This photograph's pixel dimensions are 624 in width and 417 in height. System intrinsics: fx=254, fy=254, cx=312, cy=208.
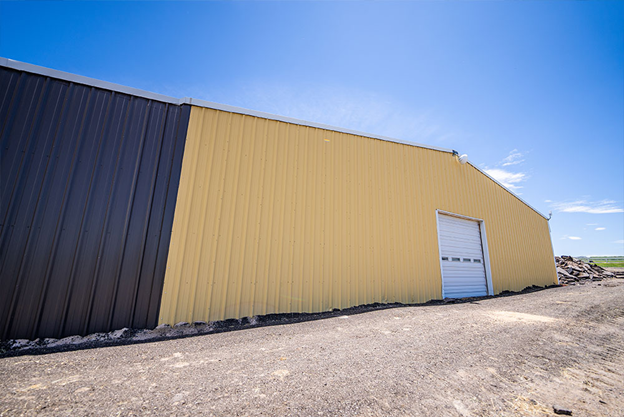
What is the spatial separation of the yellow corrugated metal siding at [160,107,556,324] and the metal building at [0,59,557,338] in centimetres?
3

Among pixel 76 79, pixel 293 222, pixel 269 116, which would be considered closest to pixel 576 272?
pixel 293 222

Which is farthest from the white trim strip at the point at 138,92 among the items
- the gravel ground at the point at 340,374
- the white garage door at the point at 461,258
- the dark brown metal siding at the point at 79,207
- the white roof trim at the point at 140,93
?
the white garage door at the point at 461,258

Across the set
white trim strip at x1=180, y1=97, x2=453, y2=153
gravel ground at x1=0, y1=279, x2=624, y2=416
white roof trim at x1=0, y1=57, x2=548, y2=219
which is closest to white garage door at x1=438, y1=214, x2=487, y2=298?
white trim strip at x1=180, y1=97, x2=453, y2=153

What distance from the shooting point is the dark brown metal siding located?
13.2 ft

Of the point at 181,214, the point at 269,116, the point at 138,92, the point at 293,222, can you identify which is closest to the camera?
the point at 181,214

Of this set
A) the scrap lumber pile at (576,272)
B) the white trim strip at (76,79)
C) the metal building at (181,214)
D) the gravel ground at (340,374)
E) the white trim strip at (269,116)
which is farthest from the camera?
the scrap lumber pile at (576,272)

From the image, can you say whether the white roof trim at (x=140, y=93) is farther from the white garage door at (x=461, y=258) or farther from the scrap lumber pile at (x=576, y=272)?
the scrap lumber pile at (x=576, y=272)

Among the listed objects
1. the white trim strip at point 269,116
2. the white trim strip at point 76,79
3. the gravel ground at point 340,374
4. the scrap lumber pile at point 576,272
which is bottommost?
the gravel ground at point 340,374

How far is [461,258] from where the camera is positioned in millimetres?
8766

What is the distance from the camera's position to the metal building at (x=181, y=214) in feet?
13.7

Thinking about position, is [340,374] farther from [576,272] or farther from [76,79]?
[576,272]

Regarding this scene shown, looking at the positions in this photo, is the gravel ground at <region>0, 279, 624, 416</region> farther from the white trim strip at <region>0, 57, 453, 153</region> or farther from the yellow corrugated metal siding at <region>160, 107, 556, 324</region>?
the white trim strip at <region>0, 57, 453, 153</region>

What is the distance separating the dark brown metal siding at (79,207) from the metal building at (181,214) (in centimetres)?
2

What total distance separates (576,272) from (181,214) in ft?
78.1
